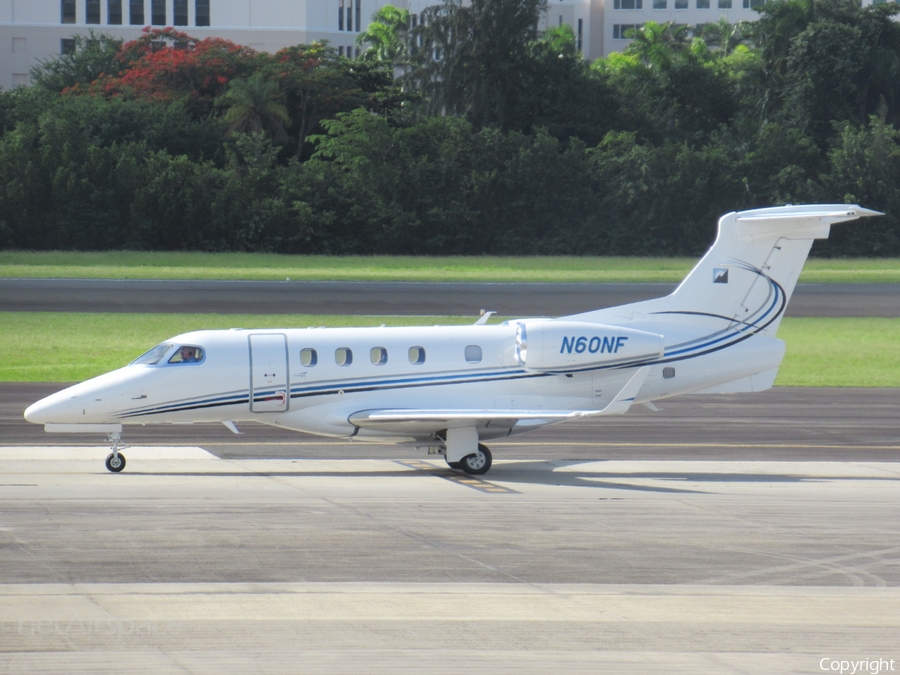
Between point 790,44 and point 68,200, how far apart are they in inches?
2146

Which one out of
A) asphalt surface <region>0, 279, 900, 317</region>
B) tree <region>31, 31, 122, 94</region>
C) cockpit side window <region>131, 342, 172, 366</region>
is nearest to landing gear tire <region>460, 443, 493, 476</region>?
cockpit side window <region>131, 342, 172, 366</region>

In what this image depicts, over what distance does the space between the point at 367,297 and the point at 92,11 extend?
2729 inches

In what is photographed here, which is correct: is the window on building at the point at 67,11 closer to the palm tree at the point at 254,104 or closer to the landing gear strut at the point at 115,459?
the palm tree at the point at 254,104

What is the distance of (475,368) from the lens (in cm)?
2039

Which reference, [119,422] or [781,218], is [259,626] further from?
[781,218]

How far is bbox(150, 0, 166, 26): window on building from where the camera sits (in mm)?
106000

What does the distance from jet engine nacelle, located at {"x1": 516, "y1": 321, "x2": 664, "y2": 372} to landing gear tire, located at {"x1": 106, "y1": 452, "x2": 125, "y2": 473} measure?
7.32 meters

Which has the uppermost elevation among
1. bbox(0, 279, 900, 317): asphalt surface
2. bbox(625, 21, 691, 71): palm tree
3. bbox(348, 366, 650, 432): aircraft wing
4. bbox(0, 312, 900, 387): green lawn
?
bbox(625, 21, 691, 71): palm tree

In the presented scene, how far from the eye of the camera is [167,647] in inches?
423

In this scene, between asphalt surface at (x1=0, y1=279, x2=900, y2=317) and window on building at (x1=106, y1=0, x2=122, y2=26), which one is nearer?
asphalt surface at (x1=0, y1=279, x2=900, y2=317)

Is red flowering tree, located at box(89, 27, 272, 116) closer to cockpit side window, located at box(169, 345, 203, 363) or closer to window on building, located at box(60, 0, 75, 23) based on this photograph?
window on building, located at box(60, 0, 75, 23)

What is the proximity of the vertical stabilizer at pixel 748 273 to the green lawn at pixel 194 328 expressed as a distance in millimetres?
12951

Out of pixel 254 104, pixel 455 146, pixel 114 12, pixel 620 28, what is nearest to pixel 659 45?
pixel 455 146

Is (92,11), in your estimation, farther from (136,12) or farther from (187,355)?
(187,355)
